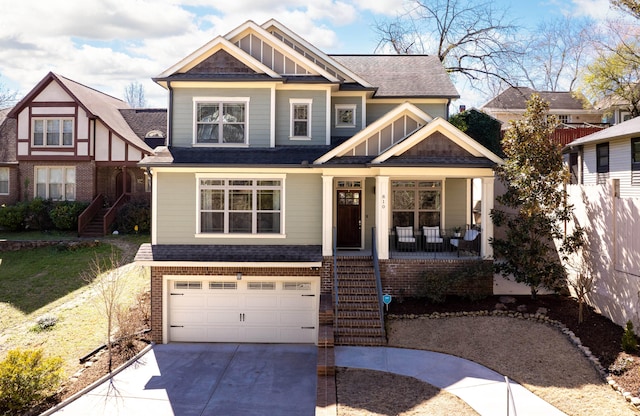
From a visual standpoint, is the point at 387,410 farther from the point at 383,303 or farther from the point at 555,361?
the point at 383,303

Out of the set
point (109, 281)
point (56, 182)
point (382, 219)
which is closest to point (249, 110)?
point (382, 219)

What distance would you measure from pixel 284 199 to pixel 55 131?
55.1 feet

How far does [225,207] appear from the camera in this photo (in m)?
14.6

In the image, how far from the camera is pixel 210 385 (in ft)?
35.1

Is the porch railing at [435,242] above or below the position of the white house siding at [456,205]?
below

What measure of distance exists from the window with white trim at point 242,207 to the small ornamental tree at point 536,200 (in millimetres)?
6768

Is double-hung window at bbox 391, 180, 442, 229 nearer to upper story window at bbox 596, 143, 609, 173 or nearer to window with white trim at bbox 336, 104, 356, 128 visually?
window with white trim at bbox 336, 104, 356, 128

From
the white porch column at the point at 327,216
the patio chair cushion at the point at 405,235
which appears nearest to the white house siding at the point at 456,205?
the patio chair cushion at the point at 405,235

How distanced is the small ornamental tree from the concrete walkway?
3717 mm

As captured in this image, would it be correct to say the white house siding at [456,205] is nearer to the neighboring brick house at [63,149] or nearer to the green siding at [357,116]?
the green siding at [357,116]

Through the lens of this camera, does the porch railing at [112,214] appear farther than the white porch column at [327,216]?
Yes

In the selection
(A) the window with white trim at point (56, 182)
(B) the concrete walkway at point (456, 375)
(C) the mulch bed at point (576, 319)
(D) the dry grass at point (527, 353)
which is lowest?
(B) the concrete walkway at point (456, 375)

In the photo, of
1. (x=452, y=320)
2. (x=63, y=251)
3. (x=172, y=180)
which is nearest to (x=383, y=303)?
(x=452, y=320)

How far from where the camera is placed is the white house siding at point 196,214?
1448cm
